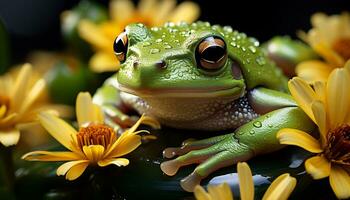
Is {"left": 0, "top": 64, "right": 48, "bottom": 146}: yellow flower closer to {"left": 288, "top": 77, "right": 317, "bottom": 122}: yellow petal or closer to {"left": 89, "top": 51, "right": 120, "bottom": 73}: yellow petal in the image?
{"left": 89, "top": 51, "right": 120, "bottom": 73}: yellow petal

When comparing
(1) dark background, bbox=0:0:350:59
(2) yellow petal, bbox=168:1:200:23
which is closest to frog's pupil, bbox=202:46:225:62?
(2) yellow petal, bbox=168:1:200:23

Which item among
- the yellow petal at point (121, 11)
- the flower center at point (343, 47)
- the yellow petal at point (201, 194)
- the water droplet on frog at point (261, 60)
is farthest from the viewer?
the yellow petal at point (121, 11)

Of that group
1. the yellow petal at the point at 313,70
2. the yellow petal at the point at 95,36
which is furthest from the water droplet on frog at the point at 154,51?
the yellow petal at the point at 95,36

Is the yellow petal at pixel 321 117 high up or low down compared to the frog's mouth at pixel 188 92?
down

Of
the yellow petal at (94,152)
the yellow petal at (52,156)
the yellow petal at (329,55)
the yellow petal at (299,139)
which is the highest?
the yellow petal at (329,55)

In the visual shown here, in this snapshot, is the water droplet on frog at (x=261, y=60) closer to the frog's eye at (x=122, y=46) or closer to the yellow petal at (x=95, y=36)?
the frog's eye at (x=122, y=46)

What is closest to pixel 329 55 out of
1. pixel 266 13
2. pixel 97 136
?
pixel 97 136

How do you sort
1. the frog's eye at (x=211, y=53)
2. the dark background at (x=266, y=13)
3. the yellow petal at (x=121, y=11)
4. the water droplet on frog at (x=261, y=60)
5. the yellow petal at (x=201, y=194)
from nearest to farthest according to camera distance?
the yellow petal at (x=201, y=194)
the frog's eye at (x=211, y=53)
the water droplet on frog at (x=261, y=60)
the yellow petal at (x=121, y=11)
the dark background at (x=266, y=13)
